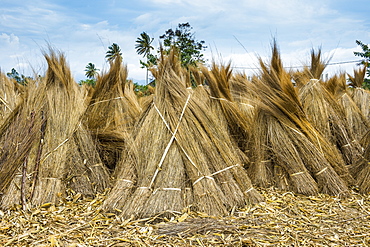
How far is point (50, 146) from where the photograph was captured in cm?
342

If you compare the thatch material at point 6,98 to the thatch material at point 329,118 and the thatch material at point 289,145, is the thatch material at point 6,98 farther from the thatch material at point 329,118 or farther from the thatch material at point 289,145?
the thatch material at point 329,118

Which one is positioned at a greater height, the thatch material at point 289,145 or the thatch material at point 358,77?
the thatch material at point 358,77

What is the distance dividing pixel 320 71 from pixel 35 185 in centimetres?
452

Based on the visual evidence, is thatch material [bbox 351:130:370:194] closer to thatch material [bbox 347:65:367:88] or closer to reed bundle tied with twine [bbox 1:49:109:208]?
reed bundle tied with twine [bbox 1:49:109:208]

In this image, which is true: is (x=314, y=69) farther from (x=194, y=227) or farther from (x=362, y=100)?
(x=194, y=227)

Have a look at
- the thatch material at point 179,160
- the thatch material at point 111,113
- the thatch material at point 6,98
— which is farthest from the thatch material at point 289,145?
the thatch material at point 6,98

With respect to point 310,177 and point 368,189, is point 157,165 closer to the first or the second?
point 310,177

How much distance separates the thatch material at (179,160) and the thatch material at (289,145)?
708mm

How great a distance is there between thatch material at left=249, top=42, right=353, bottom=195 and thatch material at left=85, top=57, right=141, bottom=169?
1804 millimetres

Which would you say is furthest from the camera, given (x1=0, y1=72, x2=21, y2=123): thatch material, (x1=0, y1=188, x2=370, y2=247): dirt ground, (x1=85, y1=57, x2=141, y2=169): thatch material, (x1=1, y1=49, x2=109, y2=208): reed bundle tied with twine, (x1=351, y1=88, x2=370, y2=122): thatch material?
(x1=351, y1=88, x2=370, y2=122): thatch material

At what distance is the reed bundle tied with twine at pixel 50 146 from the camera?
10.5 ft

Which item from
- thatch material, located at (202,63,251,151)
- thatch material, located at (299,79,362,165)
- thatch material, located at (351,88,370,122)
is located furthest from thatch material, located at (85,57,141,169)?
thatch material, located at (351,88,370,122)

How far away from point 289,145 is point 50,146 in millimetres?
2779

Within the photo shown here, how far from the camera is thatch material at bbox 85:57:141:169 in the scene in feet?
13.3
